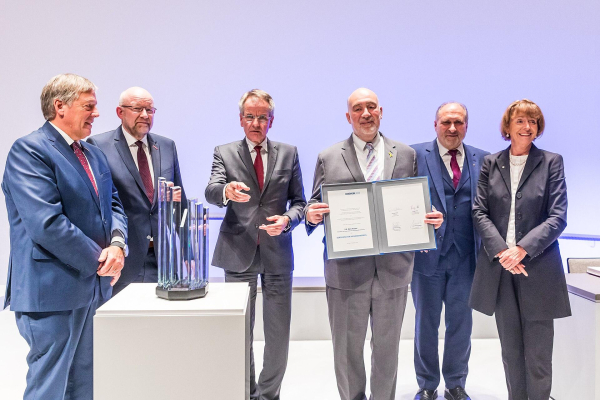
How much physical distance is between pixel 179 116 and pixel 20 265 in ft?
9.94

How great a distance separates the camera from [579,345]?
2699 millimetres

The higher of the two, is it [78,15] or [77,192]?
[78,15]

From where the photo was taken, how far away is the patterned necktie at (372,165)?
253 cm

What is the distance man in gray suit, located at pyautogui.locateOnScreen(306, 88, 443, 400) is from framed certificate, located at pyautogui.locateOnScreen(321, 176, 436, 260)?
0.12 m

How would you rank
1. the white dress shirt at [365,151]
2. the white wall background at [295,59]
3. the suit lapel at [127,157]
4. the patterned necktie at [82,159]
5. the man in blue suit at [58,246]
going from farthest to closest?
the white wall background at [295,59], the suit lapel at [127,157], the white dress shirt at [365,151], the patterned necktie at [82,159], the man in blue suit at [58,246]

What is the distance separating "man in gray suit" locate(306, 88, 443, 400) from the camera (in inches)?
97.0

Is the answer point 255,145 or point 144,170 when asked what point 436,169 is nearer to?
point 255,145

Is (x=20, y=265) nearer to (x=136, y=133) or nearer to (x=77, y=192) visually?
(x=77, y=192)

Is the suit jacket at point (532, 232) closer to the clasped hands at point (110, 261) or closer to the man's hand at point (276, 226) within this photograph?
the man's hand at point (276, 226)

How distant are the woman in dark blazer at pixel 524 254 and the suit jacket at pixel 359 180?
0.43 m

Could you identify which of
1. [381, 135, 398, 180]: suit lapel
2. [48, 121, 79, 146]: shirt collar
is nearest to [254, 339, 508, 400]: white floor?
[381, 135, 398, 180]: suit lapel

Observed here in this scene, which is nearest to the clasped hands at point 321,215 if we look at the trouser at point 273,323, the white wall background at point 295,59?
the trouser at point 273,323

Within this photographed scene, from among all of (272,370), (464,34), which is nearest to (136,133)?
(272,370)

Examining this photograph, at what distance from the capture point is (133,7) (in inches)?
185
